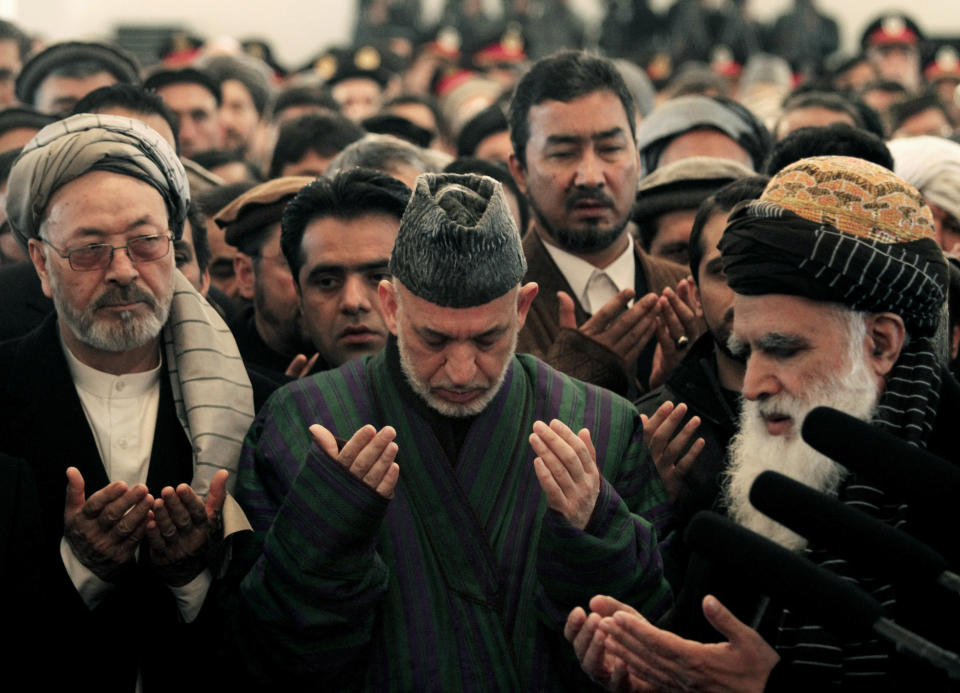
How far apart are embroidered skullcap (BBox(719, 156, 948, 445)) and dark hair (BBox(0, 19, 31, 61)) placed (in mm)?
6767

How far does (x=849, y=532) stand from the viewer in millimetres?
2141

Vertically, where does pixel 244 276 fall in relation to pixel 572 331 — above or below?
below

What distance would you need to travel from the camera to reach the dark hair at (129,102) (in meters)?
5.16

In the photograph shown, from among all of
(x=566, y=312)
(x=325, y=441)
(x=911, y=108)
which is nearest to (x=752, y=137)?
(x=566, y=312)

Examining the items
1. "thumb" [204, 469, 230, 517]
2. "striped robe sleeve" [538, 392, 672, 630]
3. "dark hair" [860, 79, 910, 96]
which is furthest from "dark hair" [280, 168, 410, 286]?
"dark hair" [860, 79, 910, 96]

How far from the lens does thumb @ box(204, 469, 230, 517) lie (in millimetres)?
3205

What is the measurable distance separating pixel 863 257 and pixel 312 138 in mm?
3386

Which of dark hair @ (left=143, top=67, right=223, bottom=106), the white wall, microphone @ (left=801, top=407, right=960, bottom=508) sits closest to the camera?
microphone @ (left=801, top=407, right=960, bottom=508)

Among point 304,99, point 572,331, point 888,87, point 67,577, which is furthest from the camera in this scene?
point 888,87

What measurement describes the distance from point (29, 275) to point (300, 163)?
1.96 metres

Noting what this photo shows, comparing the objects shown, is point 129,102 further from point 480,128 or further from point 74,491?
point 74,491

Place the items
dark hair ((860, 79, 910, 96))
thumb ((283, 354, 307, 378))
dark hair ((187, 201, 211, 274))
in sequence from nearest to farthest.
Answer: thumb ((283, 354, 307, 378)), dark hair ((187, 201, 211, 274)), dark hair ((860, 79, 910, 96))

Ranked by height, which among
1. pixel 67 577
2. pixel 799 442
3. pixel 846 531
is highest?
pixel 846 531

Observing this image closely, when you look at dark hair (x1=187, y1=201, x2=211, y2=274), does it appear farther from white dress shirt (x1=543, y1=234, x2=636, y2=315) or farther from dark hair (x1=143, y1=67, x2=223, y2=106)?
dark hair (x1=143, y1=67, x2=223, y2=106)
